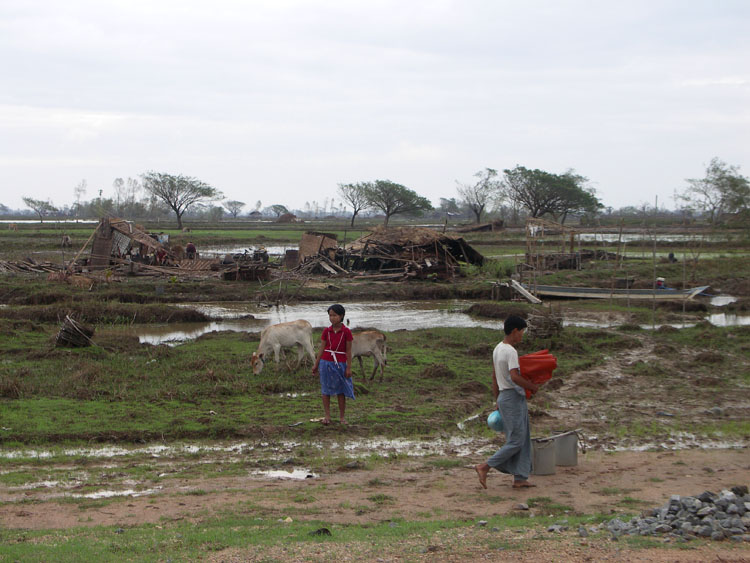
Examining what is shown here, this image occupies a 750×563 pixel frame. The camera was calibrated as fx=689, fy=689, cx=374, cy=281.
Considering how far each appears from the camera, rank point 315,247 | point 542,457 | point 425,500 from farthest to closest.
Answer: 1. point 315,247
2. point 542,457
3. point 425,500

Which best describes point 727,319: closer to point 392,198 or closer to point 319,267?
point 319,267

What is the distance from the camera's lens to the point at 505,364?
7.21 m

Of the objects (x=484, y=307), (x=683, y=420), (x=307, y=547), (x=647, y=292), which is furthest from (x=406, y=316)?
(x=307, y=547)

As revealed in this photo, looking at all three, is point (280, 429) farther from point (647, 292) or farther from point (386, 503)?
point (647, 292)

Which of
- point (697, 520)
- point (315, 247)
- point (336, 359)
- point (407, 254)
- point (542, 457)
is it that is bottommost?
point (542, 457)

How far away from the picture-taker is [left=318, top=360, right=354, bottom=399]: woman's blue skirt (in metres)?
9.56

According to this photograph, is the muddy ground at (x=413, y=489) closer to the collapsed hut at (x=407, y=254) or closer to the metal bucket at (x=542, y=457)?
the metal bucket at (x=542, y=457)

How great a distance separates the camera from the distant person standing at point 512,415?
284 inches

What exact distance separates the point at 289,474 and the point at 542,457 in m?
2.93

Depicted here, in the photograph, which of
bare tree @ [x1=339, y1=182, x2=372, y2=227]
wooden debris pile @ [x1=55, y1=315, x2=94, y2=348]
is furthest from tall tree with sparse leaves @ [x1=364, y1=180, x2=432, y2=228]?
wooden debris pile @ [x1=55, y1=315, x2=94, y2=348]

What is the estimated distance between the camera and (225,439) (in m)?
9.52

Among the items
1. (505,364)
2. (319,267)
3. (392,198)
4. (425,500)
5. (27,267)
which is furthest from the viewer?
(392,198)

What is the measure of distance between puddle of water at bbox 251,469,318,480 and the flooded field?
1063 cm

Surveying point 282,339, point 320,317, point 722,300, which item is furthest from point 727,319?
point 282,339
